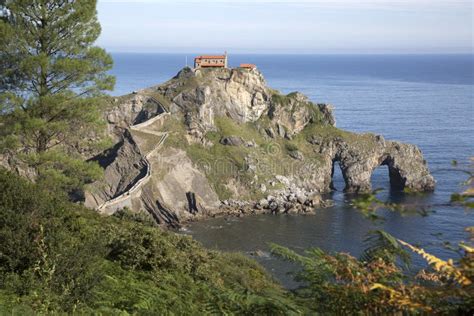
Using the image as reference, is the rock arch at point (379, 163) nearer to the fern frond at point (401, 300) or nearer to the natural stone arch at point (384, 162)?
the natural stone arch at point (384, 162)

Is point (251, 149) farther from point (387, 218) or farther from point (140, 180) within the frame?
point (387, 218)

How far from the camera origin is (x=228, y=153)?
3770 inches

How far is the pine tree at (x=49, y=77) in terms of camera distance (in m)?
23.1

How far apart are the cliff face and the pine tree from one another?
4903cm

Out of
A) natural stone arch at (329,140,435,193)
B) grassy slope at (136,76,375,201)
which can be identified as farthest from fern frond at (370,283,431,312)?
→ natural stone arch at (329,140,435,193)

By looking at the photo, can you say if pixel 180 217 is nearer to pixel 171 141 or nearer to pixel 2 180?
pixel 171 141

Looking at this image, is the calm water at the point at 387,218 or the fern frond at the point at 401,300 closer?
the fern frond at the point at 401,300

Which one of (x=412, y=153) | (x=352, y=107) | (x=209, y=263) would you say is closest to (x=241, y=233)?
(x=412, y=153)

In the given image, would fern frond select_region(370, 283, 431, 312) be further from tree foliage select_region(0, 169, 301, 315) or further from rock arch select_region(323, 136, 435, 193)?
rock arch select_region(323, 136, 435, 193)

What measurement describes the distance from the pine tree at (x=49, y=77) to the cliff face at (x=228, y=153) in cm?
4903

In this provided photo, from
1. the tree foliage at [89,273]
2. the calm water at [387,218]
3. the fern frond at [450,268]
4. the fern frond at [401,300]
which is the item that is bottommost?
the calm water at [387,218]

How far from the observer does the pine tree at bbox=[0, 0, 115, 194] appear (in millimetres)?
23094

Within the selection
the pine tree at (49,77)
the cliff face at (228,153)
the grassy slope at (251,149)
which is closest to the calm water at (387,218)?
the cliff face at (228,153)

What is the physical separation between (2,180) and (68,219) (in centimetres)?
223
